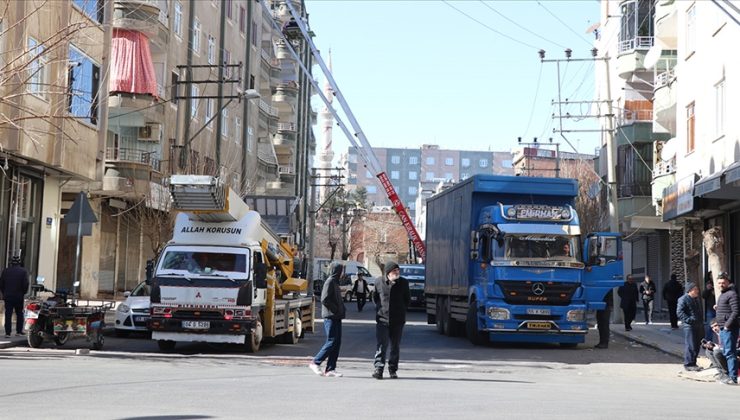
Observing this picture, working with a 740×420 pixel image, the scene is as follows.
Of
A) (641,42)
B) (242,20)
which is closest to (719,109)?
(641,42)

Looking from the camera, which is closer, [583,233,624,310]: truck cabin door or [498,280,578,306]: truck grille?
[498,280,578,306]: truck grille

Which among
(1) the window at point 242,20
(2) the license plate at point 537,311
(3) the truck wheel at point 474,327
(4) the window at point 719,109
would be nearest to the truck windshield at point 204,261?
(3) the truck wheel at point 474,327

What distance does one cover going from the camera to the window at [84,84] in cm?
2803

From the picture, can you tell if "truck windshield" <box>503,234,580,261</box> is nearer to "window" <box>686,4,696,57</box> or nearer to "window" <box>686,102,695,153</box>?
"window" <box>686,102,695,153</box>

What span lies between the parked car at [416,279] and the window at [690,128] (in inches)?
552

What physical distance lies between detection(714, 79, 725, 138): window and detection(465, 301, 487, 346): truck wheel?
10121 millimetres

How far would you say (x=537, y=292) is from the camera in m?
23.2

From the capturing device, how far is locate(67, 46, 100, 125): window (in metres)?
28.0

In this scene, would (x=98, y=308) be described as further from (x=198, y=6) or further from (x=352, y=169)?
(x=352, y=169)

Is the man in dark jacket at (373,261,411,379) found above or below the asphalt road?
above

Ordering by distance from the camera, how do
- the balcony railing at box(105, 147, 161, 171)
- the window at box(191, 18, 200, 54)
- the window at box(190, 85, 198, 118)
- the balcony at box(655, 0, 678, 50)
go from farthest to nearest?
1. the window at box(191, 18, 200, 54)
2. the window at box(190, 85, 198, 118)
3. the balcony railing at box(105, 147, 161, 171)
4. the balcony at box(655, 0, 678, 50)

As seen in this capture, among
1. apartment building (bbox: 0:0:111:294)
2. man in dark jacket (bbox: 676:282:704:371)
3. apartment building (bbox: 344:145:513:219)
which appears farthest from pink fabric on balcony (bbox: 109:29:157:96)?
apartment building (bbox: 344:145:513:219)

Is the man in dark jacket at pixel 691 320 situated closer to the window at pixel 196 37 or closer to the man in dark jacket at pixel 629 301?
the man in dark jacket at pixel 629 301

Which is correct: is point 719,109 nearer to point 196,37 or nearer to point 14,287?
point 14,287
